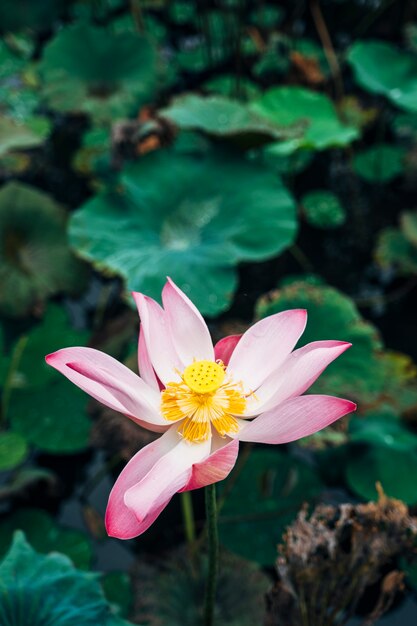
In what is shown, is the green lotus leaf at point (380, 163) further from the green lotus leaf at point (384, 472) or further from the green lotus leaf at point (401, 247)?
the green lotus leaf at point (384, 472)

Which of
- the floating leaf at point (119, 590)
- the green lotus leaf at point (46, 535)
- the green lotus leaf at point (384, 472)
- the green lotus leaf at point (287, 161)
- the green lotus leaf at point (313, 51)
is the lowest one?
the green lotus leaf at point (46, 535)

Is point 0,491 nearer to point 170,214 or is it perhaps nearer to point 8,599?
point 8,599

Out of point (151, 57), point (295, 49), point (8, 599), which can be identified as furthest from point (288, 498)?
point (295, 49)

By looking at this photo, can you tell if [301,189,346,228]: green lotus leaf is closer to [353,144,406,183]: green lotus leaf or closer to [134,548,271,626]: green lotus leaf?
[353,144,406,183]: green lotus leaf

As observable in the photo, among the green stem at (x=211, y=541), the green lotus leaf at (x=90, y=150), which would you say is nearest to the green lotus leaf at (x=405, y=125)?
the green lotus leaf at (x=90, y=150)

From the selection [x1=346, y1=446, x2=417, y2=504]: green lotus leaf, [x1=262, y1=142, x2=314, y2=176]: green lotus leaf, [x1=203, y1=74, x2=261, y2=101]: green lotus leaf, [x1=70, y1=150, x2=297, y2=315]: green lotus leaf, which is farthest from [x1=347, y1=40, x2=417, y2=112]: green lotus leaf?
[x1=346, y1=446, x2=417, y2=504]: green lotus leaf

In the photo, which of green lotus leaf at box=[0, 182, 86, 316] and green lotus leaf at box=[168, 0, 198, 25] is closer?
green lotus leaf at box=[0, 182, 86, 316]
